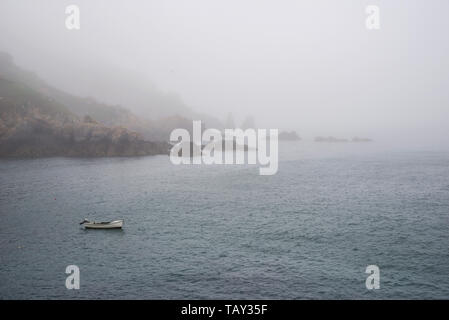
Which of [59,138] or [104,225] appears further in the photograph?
[59,138]

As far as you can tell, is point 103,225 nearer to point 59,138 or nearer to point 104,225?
point 104,225

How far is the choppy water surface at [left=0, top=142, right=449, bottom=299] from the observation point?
43344 mm

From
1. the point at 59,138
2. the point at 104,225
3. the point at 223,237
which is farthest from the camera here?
the point at 59,138

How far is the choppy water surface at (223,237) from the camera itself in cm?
4334

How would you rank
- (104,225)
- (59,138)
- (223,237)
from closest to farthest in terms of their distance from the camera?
(223,237)
(104,225)
(59,138)

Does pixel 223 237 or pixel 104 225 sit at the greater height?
pixel 104 225

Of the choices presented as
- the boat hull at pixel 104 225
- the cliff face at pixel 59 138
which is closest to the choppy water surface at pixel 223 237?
the boat hull at pixel 104 225

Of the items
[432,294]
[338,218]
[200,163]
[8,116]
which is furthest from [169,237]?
[8,116]

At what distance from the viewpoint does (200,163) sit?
15200 centimetres

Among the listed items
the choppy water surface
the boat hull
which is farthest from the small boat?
the choppy water surface

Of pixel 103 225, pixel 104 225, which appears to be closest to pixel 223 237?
pixel 104 225

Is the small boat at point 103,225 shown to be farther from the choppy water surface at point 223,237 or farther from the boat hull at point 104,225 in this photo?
the choppy water surface at point 223,237

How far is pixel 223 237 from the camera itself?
59750mm

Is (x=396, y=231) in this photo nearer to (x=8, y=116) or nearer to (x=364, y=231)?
(x=364, y=231)
